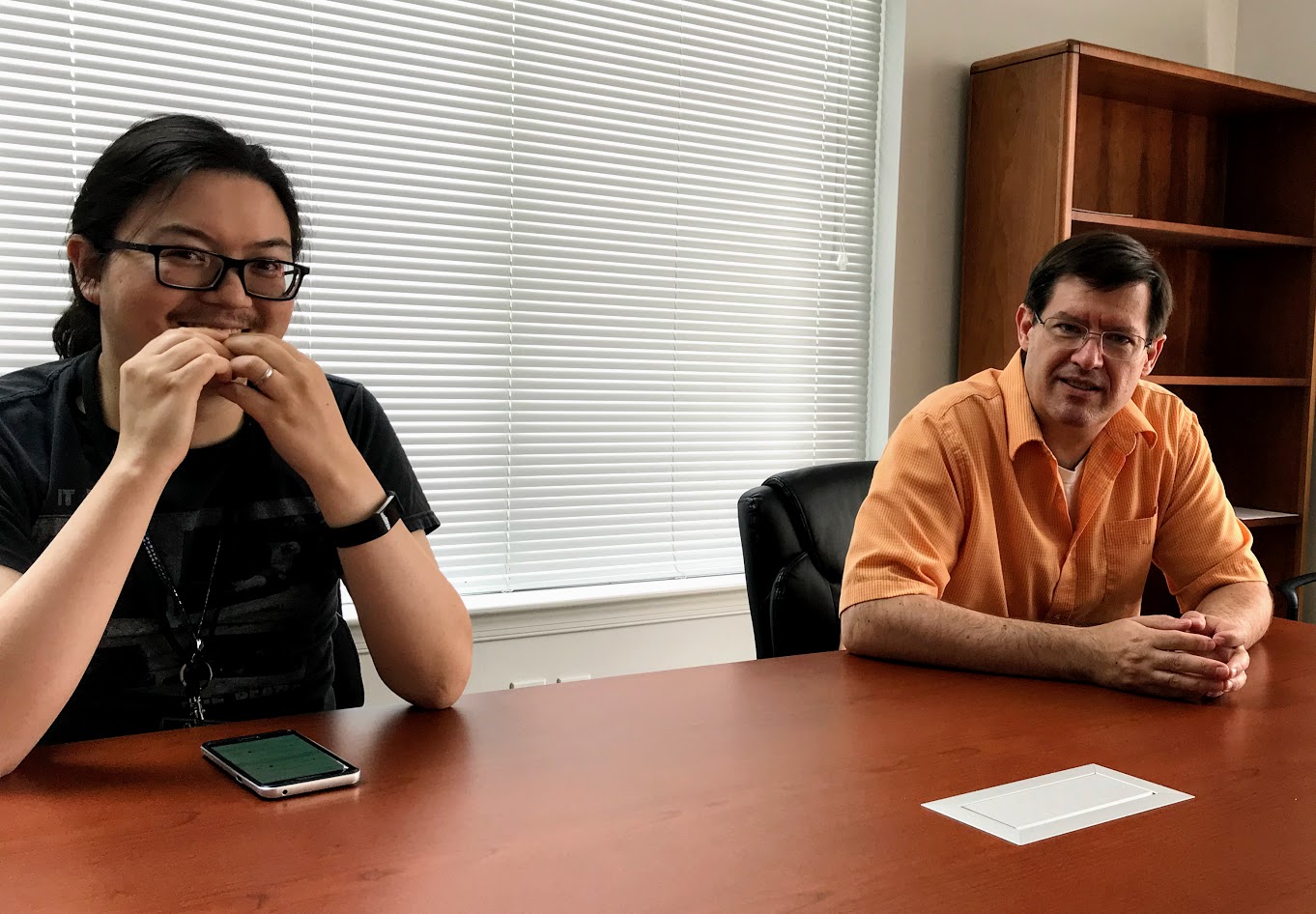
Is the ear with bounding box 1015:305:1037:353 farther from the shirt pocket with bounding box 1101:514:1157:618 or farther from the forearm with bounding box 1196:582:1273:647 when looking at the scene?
the forearm with bounding box 1196:582:1273:647

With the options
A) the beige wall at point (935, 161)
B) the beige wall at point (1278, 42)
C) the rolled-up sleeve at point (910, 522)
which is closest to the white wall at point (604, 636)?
the beige wall at point (935, 161)

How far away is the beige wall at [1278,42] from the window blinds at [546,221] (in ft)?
4.98

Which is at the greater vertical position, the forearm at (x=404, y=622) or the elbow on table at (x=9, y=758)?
the forearm at (x=404, y=622)

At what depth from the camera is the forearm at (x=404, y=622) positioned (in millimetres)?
1372

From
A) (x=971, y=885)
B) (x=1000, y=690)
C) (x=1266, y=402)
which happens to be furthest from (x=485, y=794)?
(x=1266, y=402)

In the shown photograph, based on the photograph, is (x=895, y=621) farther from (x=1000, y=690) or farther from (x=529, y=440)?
(x=529, y=440)

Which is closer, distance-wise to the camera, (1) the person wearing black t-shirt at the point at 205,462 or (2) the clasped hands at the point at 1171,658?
(1) the person wearing black t-shirt at the point at 205,462

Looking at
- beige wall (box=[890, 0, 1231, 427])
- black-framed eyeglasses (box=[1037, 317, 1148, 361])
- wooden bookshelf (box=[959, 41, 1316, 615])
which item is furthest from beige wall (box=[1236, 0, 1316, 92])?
black-framed eyeglasses (box=[1037, 317, 1148, 361])

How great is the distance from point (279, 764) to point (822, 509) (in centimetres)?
114

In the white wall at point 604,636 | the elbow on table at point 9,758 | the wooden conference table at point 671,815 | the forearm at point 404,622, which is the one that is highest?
the forearm at point 404,622

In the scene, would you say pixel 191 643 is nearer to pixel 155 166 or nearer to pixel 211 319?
pixel 211 319

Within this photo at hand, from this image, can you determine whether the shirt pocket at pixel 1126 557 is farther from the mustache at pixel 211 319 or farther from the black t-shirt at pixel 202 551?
the mustache at pixel 211 319

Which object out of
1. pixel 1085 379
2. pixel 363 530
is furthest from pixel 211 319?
pixel 1085 379

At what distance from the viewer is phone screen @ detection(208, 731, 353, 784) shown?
3.61 ft
